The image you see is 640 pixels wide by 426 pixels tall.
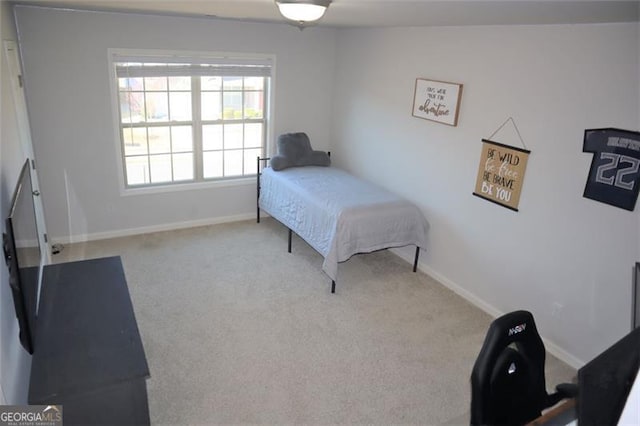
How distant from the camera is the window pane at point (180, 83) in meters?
4.77

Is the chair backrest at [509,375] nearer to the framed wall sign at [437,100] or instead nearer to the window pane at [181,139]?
the framed wall sign at [437,100]

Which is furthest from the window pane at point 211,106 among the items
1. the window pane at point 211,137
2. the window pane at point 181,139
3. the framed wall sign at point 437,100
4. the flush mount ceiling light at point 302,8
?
the flush mount ceiling light at point 302,8

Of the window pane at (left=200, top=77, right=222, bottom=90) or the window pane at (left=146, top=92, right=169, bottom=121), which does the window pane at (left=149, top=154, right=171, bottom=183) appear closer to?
the window pane at (left=146, top=92, right=169, bottom=121)

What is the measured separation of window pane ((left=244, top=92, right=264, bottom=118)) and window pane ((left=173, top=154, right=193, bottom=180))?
85 centimetres

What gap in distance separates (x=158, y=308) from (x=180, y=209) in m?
1.75

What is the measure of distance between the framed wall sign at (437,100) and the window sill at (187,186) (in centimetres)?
222

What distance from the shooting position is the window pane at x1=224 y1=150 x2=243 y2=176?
537 centimetres

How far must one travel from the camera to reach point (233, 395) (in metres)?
2.81

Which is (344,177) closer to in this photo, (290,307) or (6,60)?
(290,307)

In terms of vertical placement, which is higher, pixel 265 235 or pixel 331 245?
pixel 331 245

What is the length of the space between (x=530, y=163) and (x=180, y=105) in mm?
3559

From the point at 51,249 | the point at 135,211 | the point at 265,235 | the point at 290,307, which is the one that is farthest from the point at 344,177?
the point at 51,249

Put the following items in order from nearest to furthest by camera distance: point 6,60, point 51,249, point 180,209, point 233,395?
point 233,395 → point 6,60 → point 51,249 → point 180,209

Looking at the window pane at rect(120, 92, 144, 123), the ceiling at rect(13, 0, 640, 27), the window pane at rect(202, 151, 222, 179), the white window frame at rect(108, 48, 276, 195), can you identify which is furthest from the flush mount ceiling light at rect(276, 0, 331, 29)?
the window pane at rect(202, 151, 222, 179)
